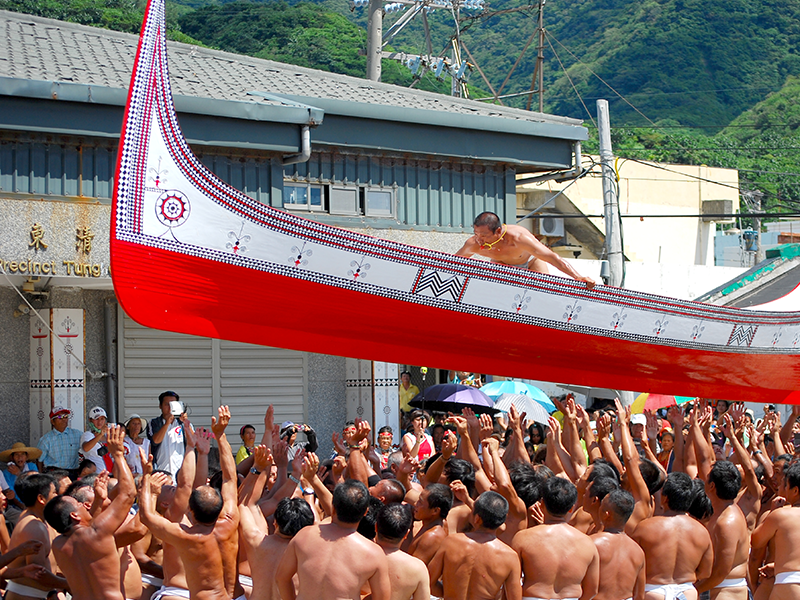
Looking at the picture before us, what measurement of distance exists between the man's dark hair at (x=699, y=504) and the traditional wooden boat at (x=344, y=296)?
294 centimetres

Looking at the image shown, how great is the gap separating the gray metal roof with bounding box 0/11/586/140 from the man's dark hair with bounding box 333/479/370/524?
663 cm

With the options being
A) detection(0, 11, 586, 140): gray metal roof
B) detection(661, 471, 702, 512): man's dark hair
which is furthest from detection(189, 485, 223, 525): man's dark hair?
detection(0, 11, 586, 140): gray metal roof

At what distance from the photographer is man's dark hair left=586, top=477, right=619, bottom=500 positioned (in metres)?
6.73

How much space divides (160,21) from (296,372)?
6.27 metres

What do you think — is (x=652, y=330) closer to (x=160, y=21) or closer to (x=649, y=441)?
(x=649, y=441)

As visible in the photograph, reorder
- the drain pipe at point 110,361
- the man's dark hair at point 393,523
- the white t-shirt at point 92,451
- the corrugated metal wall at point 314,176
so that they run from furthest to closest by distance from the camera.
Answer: the drain pipe at point 110,361, the corrugated metal wall at point 314,176, the white t-shirt at point 92,451, the man's dark hair at point 393,523

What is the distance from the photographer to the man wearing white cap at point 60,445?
10.5m

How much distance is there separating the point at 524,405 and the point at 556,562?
7472 millimetres

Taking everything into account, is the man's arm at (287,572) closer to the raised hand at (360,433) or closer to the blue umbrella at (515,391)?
the raised hand at (360,433)

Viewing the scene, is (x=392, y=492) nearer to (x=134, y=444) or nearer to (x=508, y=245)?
(x=508, y=245)

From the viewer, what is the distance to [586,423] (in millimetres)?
8625

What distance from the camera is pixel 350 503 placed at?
18.0 feet

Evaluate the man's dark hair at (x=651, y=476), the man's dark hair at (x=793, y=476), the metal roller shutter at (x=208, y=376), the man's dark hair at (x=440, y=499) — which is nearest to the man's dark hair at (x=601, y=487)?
the man's dark hair at (x=440, y=499)

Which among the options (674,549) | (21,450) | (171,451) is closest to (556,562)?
(674,549)
